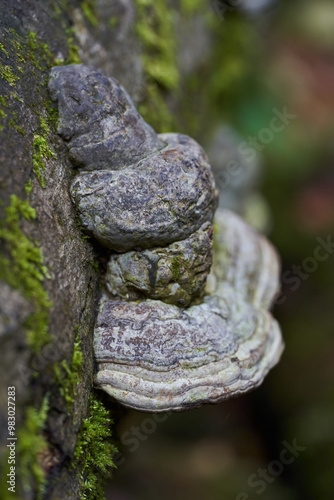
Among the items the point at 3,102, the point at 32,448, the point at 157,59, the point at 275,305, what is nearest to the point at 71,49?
the point at 3,102

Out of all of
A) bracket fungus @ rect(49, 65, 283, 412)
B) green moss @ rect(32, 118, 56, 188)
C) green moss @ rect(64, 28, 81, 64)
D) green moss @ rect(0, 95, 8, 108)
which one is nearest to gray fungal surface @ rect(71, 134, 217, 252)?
bracket fungus @ rect(49, 65, 283, 412)

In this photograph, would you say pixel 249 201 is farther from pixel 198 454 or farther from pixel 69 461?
pixel 69 461

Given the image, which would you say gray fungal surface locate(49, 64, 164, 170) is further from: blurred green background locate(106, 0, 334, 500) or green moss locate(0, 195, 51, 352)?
blurred green background locate(106, 0, 334, 500)

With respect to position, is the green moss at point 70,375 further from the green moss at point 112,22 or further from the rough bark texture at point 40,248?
the green moss at point 112,22

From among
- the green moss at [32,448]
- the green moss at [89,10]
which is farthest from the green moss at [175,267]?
the green moss at [89,10]

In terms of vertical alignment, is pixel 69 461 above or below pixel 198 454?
above

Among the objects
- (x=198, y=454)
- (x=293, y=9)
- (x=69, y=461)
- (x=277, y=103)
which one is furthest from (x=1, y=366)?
(x=293, y=9)

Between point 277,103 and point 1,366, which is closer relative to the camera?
point 1,366
